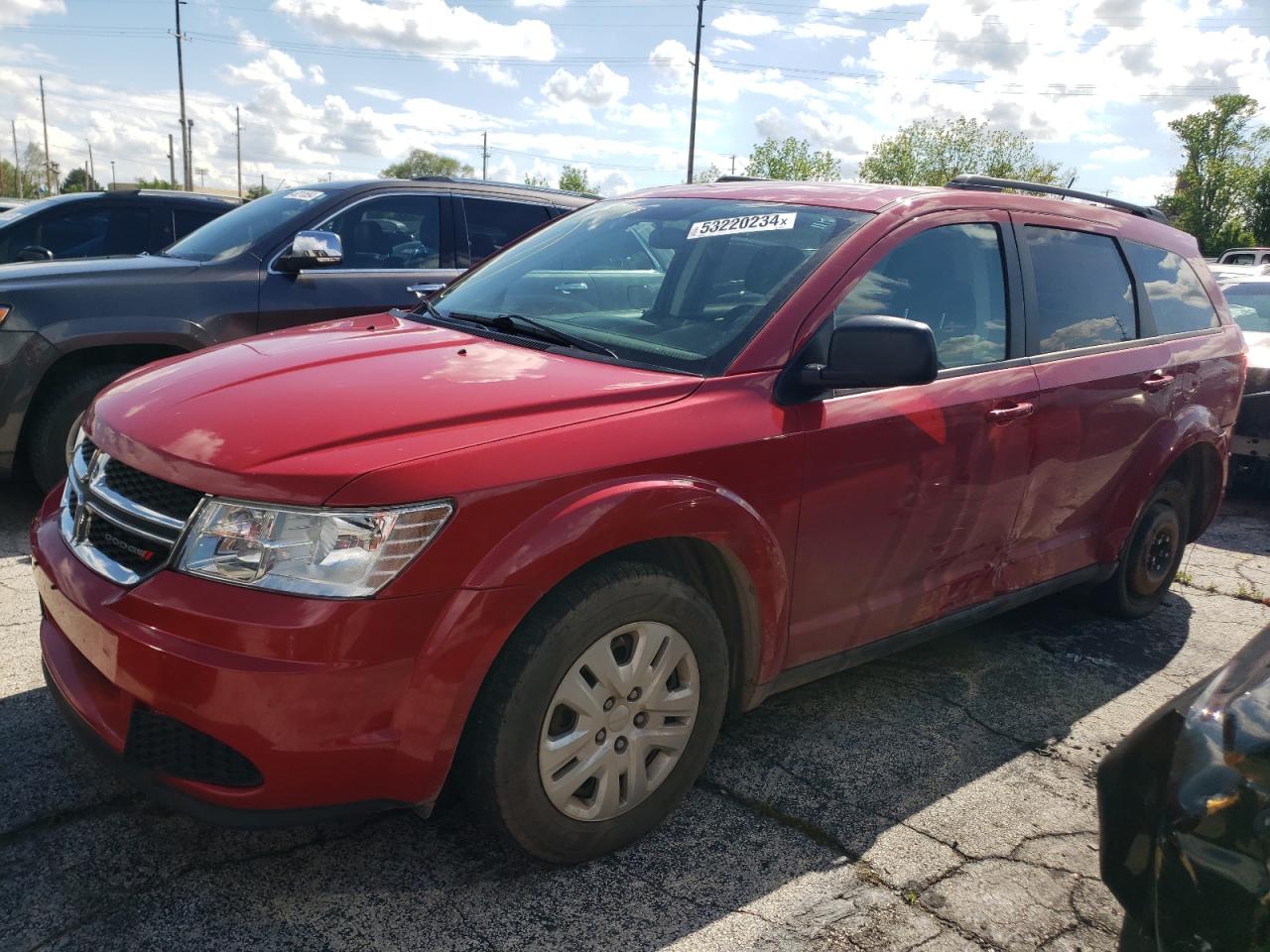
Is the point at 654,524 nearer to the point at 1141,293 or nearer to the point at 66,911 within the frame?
the point at 66,911

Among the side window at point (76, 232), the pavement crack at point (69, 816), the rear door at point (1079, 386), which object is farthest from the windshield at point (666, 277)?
the side window at point (76, 232)

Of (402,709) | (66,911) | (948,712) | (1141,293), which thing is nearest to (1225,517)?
(1141,293)

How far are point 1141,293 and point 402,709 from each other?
3481mm

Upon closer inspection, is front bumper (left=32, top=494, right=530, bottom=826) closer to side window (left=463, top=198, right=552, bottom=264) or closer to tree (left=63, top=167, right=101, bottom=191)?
side window (left=463, top=198, right=552, bottom=264)

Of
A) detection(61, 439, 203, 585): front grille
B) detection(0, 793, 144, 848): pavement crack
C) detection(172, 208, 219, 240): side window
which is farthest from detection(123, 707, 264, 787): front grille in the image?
detection(172, 208, 219, 240): side window

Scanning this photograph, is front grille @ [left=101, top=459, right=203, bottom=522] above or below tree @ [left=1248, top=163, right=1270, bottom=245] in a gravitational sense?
below

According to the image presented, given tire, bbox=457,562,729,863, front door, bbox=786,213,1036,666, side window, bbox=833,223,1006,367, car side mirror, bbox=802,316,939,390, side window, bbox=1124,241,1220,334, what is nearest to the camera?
tire, bbox=457,562,729,863

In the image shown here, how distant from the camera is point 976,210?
11.7 feet

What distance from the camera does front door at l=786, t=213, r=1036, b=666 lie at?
9.68 ft

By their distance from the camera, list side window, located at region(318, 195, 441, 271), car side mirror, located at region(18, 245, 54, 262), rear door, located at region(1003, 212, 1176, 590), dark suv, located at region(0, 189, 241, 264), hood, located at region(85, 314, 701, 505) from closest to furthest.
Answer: hood, located at region(85, 314, 701, 505) → rear door, located at region(1003, 212, 1176, 590) → side window, located at region(318, 195, 441, 271) → car side mirror, located at region(18, 245, 54, 262) → dark suv, located at region(0, 189, 241, 264)

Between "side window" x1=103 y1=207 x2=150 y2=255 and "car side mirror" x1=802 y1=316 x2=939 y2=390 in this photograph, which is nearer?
"car side mirror" x1=802 y1=316 x2=939 y2=390

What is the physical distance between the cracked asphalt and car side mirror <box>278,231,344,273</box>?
96.6 inches

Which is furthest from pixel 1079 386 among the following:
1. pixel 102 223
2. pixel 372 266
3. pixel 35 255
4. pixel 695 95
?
pixel 695 95

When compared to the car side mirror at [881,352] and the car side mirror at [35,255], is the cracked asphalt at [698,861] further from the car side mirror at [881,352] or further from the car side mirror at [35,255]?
the car side mirror at [35,255]
